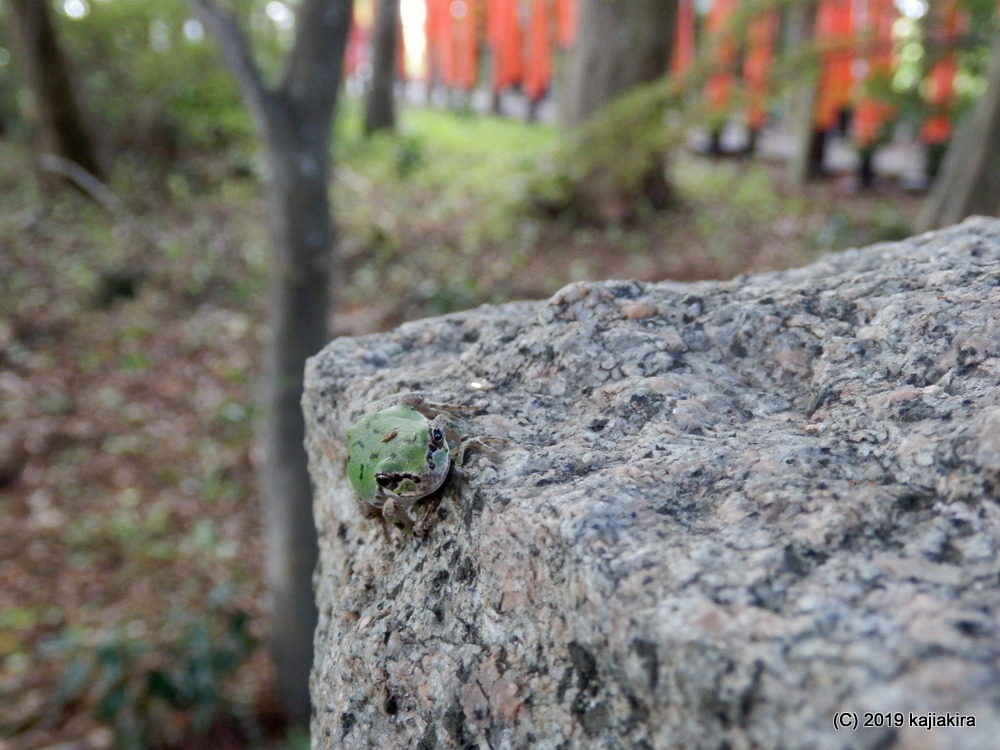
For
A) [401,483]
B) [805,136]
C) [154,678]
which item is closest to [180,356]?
[154,678]

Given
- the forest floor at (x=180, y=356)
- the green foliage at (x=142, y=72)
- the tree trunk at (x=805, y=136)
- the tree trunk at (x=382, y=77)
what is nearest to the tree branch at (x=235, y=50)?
the forest floor at (x=180, y=356)

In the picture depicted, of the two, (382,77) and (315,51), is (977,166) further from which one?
(382,77)

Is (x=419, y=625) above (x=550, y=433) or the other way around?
the other way around

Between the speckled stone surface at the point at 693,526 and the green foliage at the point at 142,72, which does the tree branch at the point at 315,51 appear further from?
the green foliage at the point at 142,72

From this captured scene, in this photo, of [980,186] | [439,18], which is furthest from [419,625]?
[439,18]

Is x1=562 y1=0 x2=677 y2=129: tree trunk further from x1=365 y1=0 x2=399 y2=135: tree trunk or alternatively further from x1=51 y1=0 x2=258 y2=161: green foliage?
x1=365 y1=0 x2=399 y2=135: tree trunk

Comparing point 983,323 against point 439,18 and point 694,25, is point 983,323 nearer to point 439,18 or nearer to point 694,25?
point 694,25

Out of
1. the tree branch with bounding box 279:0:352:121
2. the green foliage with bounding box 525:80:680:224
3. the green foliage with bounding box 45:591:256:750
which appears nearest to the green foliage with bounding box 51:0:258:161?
the green foliage with bounding box 525:80:680:224
